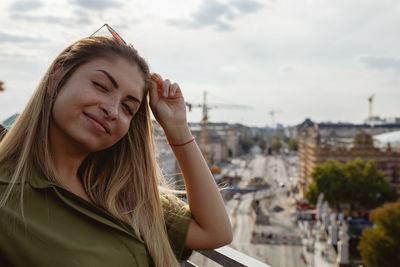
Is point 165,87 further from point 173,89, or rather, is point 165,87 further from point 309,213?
point 309,213

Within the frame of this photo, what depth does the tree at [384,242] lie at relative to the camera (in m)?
23.6

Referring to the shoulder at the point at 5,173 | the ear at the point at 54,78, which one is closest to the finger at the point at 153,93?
the ear at the point at 54,78

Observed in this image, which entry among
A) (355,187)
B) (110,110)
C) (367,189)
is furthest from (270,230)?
(110,110)

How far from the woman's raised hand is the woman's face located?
23 centimetres

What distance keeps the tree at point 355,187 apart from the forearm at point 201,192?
1563 inches

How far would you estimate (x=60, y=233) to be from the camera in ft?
5.04

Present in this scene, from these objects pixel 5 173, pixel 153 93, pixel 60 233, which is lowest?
pixel 60 233

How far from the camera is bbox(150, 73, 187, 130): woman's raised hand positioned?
7.07ft

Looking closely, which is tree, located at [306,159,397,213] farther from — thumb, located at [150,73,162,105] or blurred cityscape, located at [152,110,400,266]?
thumb, located at [150,73,162,105]

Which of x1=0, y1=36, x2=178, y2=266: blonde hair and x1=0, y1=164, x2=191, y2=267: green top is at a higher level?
x1=0, y1=36, x2=178, y2=266: blonde hair

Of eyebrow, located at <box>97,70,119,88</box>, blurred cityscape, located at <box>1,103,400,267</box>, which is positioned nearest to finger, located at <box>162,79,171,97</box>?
eyebrow, located at <box>97,70,119,88</box>

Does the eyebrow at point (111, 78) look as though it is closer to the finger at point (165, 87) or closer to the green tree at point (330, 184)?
the finger at point (165, 87)

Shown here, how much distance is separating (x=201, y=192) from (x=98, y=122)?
0.66 m

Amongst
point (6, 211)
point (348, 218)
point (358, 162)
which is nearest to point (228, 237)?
point (6, 211)
